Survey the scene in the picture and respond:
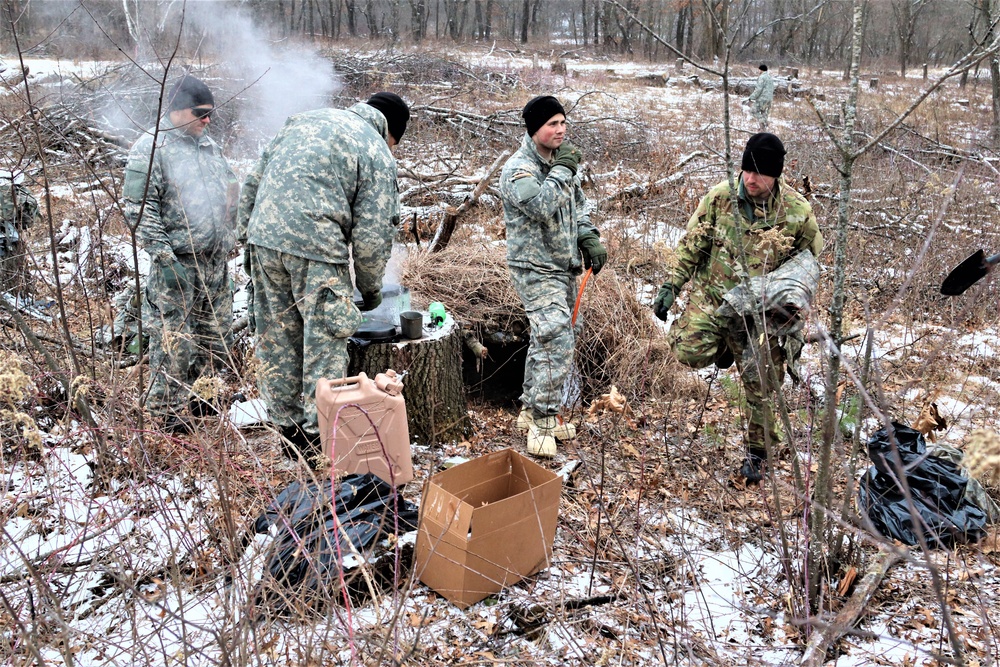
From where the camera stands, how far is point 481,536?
2867 millimetres

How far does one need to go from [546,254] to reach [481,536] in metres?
2.18

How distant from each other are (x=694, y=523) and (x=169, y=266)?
135 inches

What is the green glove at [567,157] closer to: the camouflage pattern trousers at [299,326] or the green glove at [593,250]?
the green glove at [593,250]

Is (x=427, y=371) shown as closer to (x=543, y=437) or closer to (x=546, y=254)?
(x=543, y=437)

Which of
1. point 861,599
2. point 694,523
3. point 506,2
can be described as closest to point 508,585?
point 694,523

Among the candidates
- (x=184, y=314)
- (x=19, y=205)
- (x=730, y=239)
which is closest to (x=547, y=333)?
(x=730, y=239)

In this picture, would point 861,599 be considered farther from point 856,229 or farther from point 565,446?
point 856,229

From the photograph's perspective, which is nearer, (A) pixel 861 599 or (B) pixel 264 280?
(A) pixel 861 599

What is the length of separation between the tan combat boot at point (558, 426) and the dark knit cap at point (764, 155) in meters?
Result: 1.92

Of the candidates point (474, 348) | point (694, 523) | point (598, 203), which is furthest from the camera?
point (598, 203)

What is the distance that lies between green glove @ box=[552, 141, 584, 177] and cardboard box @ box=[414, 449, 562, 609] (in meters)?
1.94

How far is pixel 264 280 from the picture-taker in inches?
153

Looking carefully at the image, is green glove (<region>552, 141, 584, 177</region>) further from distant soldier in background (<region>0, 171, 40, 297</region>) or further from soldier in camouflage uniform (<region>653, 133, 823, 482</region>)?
distant soldier in background (<region>0, 171, 40, 297</region>)

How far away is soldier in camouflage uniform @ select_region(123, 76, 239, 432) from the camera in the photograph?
177 inches
